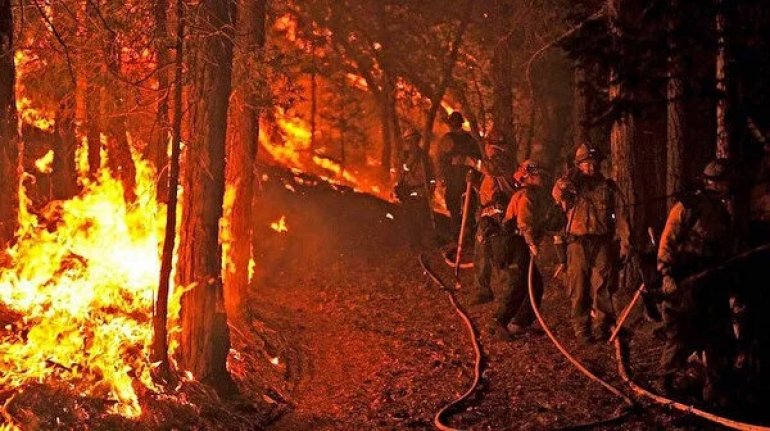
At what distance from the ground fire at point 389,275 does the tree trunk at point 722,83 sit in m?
0.04

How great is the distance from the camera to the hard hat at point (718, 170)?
27.3 ft

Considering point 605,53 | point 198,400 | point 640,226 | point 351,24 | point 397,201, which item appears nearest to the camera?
point 605,53

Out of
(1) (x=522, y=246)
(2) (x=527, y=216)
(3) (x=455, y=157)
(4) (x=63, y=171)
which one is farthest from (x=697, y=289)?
(4) (x=63, y=171)

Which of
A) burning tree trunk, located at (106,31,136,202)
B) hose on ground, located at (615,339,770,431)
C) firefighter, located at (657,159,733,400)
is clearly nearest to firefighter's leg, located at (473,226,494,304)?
hose on ground, located at (615,339,770,431)

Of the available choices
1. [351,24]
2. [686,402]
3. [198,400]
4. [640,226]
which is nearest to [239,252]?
[198,400]

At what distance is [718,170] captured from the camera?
27.9 feet

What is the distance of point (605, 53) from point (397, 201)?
40.4 feet

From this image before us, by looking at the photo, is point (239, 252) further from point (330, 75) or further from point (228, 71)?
point (330, 75)

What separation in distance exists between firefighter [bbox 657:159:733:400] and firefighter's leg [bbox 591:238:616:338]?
5.16ft

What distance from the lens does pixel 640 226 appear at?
1197 centimetres

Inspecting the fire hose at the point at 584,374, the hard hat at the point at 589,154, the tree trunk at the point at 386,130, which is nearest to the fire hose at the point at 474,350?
the fire hose at the point at 584,374

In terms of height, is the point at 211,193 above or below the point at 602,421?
above

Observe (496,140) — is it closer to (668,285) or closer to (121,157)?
(668,285)

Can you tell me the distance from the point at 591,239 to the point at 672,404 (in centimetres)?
282
